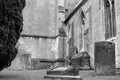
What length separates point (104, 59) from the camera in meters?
10.4

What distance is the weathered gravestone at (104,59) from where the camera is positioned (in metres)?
10.3

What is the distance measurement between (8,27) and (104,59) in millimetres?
4779

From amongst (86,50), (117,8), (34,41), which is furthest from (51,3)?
(117,8)

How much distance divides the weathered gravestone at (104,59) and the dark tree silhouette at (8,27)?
13.3 feet

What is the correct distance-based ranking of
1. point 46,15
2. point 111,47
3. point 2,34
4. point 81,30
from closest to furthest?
point 2,34 → point 111,47 → point 81,30 → point 46,15

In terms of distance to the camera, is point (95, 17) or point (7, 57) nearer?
point (7, 57)

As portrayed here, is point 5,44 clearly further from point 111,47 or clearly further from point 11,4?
point 111,47

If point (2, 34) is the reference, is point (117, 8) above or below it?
above

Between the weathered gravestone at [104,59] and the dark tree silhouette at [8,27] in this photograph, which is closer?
the dark tree silhouette at [8,27]

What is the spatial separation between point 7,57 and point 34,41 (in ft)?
41.6

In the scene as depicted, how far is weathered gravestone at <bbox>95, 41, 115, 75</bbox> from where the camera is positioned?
1027 centimetres

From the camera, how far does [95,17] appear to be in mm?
16297

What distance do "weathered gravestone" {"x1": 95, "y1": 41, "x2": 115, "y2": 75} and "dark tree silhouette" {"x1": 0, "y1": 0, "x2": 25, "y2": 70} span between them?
A: 4048 mm

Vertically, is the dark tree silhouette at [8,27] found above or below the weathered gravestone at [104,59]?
above
